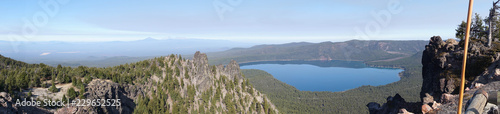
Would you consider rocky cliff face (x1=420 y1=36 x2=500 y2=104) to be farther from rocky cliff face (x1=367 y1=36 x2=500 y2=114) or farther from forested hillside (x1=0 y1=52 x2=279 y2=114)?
forested hillside (x1=0 y1=52 x2=279 y2=114)

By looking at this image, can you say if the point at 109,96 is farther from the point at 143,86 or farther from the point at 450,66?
the point at 450,66

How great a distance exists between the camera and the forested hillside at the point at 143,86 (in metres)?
30.6

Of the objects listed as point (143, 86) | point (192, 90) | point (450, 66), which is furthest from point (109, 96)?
point (450, 66)

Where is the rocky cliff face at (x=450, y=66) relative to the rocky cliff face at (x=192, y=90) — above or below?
above

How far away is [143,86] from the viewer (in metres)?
50.7

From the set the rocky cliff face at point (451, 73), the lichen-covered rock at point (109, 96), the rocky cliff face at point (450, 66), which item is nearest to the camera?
the rocky cliff face at point (451, 73)

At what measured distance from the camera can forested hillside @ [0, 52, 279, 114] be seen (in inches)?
1204

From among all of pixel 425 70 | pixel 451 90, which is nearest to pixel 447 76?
pixel 451 90

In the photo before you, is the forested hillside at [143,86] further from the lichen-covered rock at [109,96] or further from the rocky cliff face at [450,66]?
the rocky cliff face at [450,66]

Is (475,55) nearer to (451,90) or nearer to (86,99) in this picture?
(451,90)

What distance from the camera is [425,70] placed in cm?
4328

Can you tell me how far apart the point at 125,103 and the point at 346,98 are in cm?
13564

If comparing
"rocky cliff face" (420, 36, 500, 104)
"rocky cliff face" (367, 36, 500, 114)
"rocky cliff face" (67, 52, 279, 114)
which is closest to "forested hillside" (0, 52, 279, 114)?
"rocky cliff face" (67, 52, 279, 114)

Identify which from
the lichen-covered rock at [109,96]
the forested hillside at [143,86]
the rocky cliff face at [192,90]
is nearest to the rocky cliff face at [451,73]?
the rocky cliff face at [192,90]
